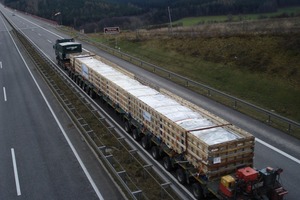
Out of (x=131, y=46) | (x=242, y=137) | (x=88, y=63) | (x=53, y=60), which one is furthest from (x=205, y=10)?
(x=242, y=137)

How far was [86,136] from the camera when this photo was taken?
2044 centimetres

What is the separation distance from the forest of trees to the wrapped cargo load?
62.8 m

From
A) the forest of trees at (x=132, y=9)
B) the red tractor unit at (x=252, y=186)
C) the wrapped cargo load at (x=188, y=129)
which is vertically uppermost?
the forest of trees at (x=132, y=9)

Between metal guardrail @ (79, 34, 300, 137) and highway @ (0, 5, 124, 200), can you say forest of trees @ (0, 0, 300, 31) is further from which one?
highway @ (0, 5, 124, 200)

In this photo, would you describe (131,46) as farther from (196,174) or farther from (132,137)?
(196,174)

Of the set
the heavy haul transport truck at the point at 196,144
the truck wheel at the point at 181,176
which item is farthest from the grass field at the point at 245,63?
the truck wheel at the point at 181,176

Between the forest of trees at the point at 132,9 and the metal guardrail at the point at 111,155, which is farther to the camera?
the forest of trees at the point at 132,9

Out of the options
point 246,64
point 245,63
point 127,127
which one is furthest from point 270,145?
point 245,63

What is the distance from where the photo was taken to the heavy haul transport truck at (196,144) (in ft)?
43.5

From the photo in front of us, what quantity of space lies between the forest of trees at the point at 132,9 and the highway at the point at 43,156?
61966mm

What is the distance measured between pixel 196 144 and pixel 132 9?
15713 centimetres

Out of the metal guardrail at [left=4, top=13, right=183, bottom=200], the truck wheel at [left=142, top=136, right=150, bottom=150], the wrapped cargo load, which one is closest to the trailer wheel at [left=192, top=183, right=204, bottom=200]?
the wrapped cargo load

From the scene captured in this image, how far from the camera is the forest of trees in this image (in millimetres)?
86438

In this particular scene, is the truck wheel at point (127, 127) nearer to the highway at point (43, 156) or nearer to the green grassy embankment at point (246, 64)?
the highway at point (43, 156)
